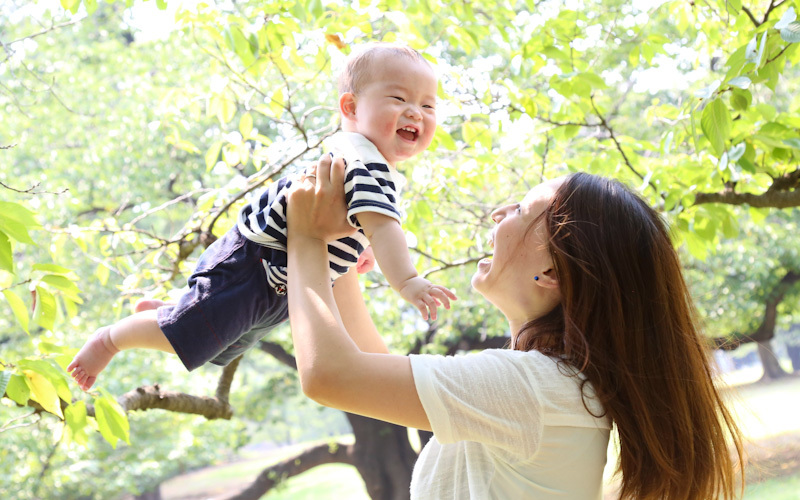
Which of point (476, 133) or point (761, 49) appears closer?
point (761, 49)

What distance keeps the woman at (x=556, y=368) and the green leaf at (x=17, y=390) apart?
75 cm

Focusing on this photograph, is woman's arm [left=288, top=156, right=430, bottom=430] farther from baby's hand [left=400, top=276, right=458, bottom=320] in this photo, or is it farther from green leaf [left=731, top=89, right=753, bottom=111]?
green leaf [left=731, top=89, right=753, bottom=111]

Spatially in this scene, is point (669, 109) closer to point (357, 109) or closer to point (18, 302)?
point (357, 109)

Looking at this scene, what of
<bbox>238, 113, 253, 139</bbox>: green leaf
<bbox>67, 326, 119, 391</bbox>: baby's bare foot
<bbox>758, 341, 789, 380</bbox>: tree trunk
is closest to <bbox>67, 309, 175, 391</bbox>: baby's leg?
<bbox>67, 326, 119, 391</bbox>: baby's bare foot

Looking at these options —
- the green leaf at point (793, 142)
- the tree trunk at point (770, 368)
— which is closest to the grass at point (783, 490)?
the tree trunk at point (770, 368)

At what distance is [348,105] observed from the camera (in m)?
1.49

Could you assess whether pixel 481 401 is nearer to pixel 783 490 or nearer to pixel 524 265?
pixel 524 265

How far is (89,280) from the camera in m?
6.77

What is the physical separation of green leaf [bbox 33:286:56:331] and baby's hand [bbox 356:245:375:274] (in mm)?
701

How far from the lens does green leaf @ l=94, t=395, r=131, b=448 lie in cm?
165

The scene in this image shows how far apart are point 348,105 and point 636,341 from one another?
0.77m

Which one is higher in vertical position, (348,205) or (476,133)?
(476,133)

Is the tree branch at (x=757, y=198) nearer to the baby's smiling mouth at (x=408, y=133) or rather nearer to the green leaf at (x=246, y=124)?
the baby's smiling mouth at (x=408, y=133)

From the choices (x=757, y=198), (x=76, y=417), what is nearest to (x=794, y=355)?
(x=757, y=198)
